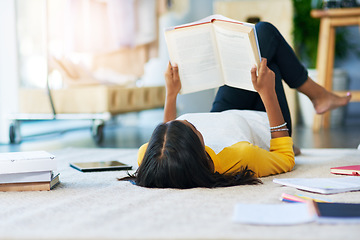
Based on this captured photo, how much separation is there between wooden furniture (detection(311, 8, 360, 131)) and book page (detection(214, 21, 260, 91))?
1.76 meters

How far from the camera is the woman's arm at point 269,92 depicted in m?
1.35

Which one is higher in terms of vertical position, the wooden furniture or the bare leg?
the wooden furniture

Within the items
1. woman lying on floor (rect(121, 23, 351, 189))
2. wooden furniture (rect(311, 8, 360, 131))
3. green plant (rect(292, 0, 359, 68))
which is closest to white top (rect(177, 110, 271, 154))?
woman lying on floor (rect(121, 23, 351, 189))

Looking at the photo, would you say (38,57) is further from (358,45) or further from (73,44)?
(358,45)

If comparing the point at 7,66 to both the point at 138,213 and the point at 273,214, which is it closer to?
the point at 138,213

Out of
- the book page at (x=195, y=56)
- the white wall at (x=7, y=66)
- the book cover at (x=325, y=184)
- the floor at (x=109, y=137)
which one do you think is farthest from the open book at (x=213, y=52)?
the white wall at (x=7, y=66)

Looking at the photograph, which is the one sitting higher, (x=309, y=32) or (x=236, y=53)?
(x=309, y=32)

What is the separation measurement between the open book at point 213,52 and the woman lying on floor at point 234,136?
0.13ft

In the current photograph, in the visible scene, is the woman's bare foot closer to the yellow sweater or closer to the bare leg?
the bare leg

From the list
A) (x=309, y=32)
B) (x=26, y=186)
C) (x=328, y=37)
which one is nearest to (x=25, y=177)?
(x=26, y=186)

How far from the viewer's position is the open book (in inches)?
53.4

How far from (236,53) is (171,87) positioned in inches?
9.7

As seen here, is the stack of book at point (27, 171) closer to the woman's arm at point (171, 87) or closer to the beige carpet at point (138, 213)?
the beige carpet at point (138, 213)

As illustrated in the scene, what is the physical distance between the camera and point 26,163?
121 cm
